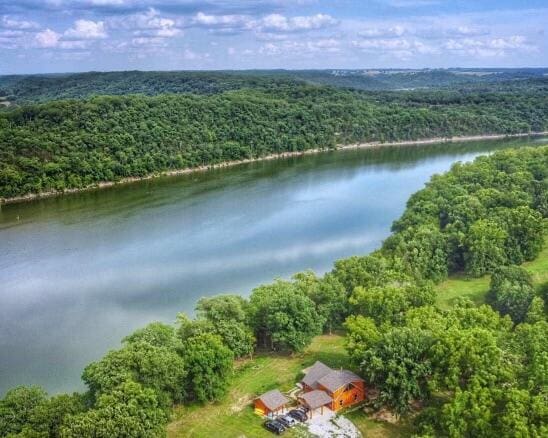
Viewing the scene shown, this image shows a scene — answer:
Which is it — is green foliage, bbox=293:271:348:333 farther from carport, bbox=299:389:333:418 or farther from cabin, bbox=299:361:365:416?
carport, bbox=299:389:333:418

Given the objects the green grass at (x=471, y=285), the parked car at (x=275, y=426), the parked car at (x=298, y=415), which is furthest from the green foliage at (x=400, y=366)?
the green grass at (x=471, y=285)

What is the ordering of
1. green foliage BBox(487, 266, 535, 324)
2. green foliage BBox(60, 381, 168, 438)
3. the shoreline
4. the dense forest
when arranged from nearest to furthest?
green foliage BBox(60, 381, 168, 438)
the dense forest
green foliage BBox(487, 266, 535, 324)
the shoreline

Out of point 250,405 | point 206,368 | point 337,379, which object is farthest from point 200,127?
point 337,379

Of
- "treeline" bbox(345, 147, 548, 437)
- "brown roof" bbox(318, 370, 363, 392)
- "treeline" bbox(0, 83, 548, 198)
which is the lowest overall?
"brown roof" bbox(318, 370, 363, 392)

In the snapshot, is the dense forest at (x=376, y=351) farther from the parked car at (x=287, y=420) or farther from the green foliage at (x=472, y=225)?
the parked car at (x=287, y=420)

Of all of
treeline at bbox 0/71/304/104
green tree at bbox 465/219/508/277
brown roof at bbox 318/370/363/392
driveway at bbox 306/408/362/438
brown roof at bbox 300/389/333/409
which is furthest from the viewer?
treeline at bbox 0/71/304/104

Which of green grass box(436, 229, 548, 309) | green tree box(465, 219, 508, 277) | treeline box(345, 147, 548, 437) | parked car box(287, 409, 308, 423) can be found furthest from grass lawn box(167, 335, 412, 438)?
green tree box(465, 219, 508, 277)

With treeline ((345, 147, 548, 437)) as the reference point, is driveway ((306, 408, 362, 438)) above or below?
below

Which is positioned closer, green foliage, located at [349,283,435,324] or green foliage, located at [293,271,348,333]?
green foliage, located at [349,283,435,324]

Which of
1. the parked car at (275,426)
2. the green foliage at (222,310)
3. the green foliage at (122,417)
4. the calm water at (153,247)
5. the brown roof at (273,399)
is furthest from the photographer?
the calm water at (153,247)
